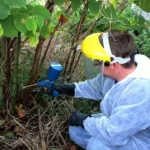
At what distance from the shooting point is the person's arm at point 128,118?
2072mm

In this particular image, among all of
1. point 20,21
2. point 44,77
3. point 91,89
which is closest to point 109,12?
point 20,21

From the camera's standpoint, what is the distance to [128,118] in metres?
2.10

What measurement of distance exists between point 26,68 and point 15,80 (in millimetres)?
382

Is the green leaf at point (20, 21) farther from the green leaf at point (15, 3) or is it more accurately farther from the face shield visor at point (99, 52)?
the face shield visor at point (99, 52)

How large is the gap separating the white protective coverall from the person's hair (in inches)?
4.2

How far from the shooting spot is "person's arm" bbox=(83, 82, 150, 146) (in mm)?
2072

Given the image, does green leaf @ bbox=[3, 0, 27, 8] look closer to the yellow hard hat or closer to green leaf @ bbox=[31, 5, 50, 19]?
green leaf @ bbox=[31, 5, 50, 19]

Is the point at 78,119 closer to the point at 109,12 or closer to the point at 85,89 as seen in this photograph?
the point at 85,89

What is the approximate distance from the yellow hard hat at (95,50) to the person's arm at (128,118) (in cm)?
28

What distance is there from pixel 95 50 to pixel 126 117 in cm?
48

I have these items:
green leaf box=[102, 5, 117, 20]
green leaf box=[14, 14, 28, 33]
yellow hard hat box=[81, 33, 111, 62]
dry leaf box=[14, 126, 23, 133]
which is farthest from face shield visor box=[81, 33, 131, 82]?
dry leaf box=[14, 126, 23, 133]

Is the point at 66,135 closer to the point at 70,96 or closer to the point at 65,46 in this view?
the point at 70,96

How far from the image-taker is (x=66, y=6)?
2.58 meters

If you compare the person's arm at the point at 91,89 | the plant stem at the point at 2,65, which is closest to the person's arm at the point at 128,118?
the person's arm at the point at 91,89
